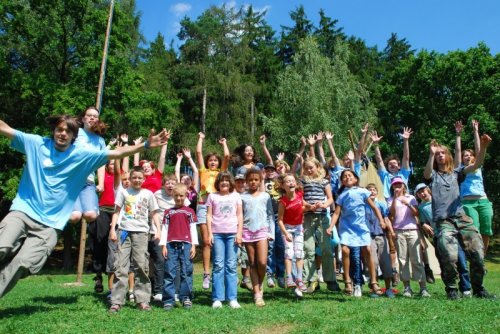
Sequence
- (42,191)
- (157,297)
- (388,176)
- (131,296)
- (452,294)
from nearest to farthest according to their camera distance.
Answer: (42,191) → (452,294) → (157,297) → (131,296) → (388,176)

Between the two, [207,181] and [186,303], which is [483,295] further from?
[207,181]

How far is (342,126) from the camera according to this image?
33.7 m

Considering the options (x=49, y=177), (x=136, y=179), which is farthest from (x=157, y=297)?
(x=49, y=177)

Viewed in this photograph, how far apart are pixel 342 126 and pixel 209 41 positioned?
38.7 ft

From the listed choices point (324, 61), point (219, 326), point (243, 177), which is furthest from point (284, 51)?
point (219, 326)

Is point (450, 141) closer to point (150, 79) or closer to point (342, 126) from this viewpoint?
point (342, 126)

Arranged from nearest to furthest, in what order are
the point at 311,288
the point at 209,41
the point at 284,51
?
the point at 311,288, the point at 209,41, the point at 284,51

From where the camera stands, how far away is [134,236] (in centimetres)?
675

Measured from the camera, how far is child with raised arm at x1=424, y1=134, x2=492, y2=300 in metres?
7.02

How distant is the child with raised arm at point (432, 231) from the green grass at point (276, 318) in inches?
21.2

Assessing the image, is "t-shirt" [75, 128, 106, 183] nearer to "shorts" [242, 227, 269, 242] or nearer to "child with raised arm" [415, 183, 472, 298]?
"shorts" [242, 227, 269, 242]

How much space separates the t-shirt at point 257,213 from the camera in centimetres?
725

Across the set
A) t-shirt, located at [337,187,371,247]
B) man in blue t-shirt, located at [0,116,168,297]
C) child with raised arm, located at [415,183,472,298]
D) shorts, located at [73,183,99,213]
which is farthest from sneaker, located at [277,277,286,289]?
man in blue t-shirt, located at [0,116,168,297]

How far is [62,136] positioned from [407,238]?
573 cm
